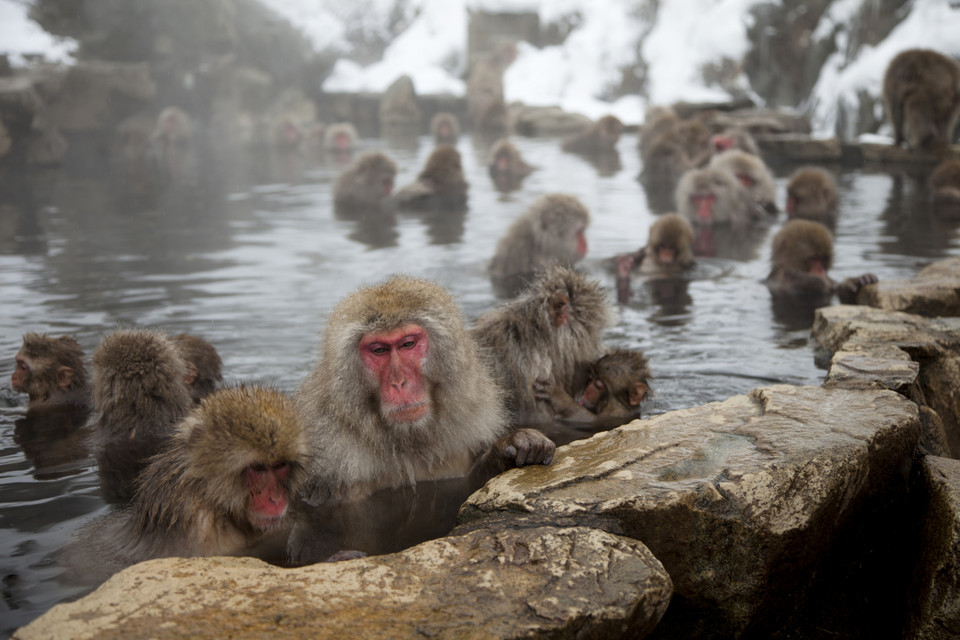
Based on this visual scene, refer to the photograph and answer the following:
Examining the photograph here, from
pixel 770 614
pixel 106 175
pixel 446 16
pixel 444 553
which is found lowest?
pixel 770 614

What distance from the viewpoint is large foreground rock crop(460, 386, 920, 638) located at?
8.38 feet

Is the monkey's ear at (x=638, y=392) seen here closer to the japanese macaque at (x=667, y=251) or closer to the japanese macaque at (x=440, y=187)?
the japanese macaque at (x=667, y=251)

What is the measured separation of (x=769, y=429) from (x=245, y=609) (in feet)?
5.90

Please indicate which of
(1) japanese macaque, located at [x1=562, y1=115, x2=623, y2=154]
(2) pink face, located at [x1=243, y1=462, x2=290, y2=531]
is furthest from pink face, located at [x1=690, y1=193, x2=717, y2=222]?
(1) japanese macaque, located at [x1=562, y1=115, x2=623, y2=154]

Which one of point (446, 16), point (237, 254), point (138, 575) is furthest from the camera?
point (446, 16)

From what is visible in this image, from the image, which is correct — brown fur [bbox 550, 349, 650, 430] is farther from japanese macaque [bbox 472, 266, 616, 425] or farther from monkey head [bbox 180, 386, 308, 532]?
monkey head [bbox 180, 386, 308, 532]

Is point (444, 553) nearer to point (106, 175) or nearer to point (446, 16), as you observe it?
point (106, 175)

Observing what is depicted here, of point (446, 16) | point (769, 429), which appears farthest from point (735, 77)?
point (769, 429)

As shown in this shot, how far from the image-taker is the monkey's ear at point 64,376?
4516 mm

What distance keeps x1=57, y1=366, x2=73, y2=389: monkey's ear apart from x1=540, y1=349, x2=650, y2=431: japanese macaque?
2.40 metres

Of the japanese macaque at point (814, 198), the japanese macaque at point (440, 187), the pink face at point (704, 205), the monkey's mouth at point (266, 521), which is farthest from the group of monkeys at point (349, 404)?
the japanese macaque at point (440, 187)

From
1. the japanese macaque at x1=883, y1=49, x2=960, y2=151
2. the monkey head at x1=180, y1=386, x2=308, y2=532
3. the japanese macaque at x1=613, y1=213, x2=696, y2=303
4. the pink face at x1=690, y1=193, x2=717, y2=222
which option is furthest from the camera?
the japanese macaque at x1=883, y1=49, x2=960, y2=151

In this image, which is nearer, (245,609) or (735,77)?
(245,609)

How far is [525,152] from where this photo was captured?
17672 millimetres
